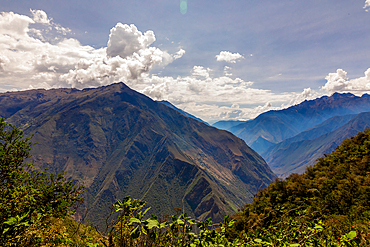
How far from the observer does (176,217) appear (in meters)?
3.93

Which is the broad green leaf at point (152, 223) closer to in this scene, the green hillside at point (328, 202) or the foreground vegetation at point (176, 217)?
the foreground vegetation at point (176, 217)

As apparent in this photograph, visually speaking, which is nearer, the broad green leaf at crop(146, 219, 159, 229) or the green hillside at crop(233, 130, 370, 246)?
the broad green leaf at crop(146, 219, 159, 229)

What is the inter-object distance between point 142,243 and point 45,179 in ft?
57.7

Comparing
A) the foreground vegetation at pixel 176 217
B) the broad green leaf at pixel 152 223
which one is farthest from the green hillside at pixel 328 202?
the broad green leaf at pixel 152 223

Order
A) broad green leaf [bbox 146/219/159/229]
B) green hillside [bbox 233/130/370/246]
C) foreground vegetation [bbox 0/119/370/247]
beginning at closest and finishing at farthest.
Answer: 1. broad green leaf [bbox 146/219/159/229]
2. foreground vegetation [bbox 0/119/370/247]
3. green hillside [bbox 233/130/370/246]

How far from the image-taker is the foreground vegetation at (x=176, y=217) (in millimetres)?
3783

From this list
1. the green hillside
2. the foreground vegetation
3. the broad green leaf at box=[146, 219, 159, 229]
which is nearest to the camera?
the broad green leaf at box=[146, 219, 159, 229]

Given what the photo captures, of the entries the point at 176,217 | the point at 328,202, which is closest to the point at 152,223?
the point at 176,217

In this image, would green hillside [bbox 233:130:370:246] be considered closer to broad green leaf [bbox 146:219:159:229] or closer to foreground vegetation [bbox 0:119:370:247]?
foreground vegetation [bbox 0:119:370:247]

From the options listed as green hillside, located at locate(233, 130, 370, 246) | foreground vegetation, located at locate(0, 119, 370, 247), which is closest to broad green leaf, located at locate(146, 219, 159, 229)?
foreground vegetation, located at locate(0, 119, 370, 247)

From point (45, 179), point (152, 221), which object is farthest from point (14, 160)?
point (152, 221)

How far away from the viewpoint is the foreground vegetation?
378 centimetres

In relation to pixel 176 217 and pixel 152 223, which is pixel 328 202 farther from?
pixel 152 223

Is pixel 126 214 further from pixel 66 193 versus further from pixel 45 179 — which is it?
pixel 45 179
